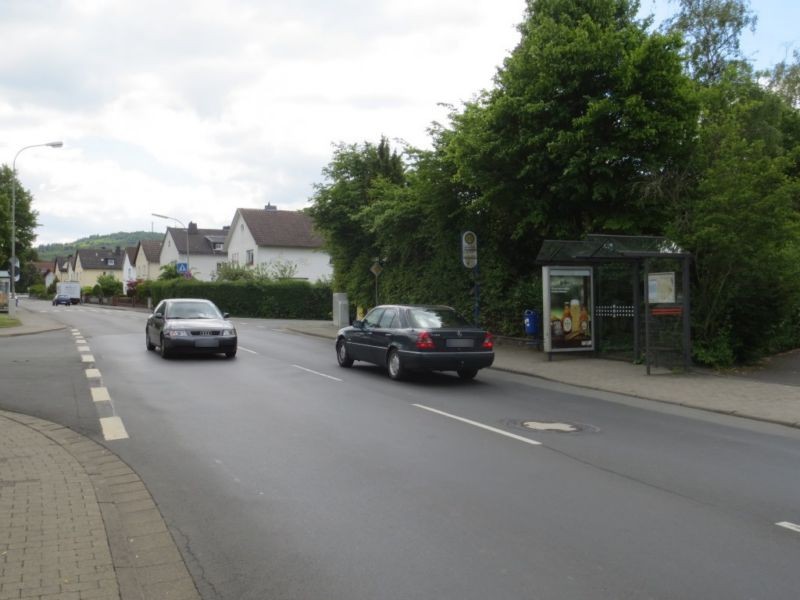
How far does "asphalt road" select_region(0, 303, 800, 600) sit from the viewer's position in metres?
4.20

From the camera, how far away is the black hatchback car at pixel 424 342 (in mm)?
12953

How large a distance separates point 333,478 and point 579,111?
13.4 m

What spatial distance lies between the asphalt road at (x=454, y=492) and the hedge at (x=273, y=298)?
3344cm

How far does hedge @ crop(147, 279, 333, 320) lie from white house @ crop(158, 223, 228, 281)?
25568 millimetres

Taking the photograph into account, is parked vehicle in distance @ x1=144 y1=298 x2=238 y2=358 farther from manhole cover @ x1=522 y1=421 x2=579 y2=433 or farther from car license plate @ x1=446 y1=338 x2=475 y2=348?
manhole cover @ x1=522 y1=421 x2=579 y2=433

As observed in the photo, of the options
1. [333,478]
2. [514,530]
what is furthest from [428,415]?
[514,530]

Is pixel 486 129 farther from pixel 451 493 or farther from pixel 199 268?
pixel 199 268

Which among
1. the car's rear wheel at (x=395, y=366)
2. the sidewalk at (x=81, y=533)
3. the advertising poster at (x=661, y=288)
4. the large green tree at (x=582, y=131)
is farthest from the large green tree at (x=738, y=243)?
the sidewalk at (x=81, y=533)

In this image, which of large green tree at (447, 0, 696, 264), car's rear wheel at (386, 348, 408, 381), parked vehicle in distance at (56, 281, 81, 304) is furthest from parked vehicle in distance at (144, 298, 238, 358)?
parked vehicle in distance at (56, 281, 81, 304)

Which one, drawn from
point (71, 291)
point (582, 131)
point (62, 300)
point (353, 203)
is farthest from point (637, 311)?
point (71, 291)

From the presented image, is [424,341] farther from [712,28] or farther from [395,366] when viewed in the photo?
[712,28]

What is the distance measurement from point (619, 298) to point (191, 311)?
34.6ft

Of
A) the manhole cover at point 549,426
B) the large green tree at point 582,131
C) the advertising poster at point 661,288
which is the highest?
the large green tree at point 582,131

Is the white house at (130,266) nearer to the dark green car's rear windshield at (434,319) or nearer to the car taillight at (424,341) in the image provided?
the dark green car's rear windshield at (434,319)
